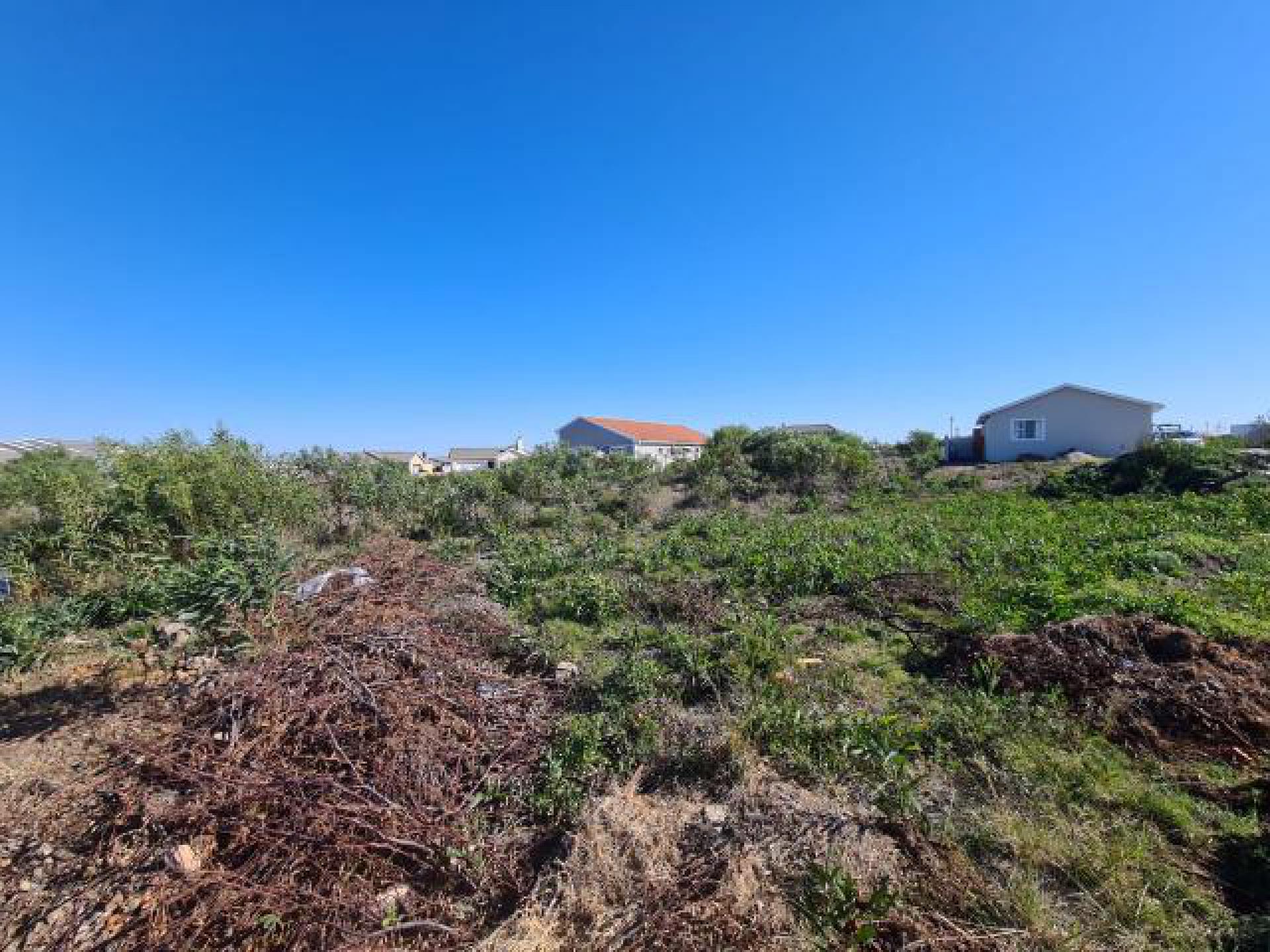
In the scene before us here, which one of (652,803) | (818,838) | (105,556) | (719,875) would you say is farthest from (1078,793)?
(105,556)

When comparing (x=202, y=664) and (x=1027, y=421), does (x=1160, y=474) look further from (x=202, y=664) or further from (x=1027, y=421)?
(x=202, y=664)

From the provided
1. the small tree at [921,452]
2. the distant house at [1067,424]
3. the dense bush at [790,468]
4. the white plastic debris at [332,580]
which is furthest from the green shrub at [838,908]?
the distant house at [1067,424]

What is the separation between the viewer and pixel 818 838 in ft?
7.97

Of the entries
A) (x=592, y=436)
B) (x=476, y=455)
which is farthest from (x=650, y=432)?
(x=476, y=455)

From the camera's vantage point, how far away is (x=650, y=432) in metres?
39.6

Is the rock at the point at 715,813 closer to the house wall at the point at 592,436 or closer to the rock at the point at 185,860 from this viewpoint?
the rock at the point at 185,860

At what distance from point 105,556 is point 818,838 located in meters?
5.36

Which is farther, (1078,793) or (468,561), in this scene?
(468,561)

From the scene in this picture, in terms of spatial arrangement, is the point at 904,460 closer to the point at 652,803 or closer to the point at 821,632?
the point at 821,632

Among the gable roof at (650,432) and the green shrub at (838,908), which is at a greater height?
the gable roof at (650,432)

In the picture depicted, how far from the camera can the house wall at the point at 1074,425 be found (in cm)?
2289

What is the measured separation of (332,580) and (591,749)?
133 inches

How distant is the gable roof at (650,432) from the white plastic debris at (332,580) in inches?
1071

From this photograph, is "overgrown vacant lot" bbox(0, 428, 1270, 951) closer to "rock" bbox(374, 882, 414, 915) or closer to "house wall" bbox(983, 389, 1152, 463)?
"rock" bbox(374, 882, 414, 915)
